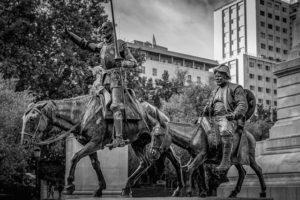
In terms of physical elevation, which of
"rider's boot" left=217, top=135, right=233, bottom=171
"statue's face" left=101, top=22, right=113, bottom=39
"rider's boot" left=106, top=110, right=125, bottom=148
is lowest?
"rider's boot" left=217, top=135, right=233, bottom=171

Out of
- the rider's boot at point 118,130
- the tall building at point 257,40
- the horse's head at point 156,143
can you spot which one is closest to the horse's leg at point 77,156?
the rider's boot at point 118,130

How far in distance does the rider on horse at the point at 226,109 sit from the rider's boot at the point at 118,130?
7.88 feet

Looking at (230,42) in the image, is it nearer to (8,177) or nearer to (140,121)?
(8,177)

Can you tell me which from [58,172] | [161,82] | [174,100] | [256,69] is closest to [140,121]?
[58,172]

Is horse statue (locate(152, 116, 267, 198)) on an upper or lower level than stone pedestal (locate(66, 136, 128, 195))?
upper

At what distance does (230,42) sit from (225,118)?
10603 cm

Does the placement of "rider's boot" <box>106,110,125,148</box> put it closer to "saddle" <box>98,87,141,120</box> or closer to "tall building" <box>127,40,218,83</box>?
"saddle" <box>98,87,141,120</box>

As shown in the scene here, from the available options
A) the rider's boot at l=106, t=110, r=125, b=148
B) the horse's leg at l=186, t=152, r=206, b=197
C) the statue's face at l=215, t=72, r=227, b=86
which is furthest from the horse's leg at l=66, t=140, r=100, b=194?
the statue's face at l=215, t=72, r=227, b=86

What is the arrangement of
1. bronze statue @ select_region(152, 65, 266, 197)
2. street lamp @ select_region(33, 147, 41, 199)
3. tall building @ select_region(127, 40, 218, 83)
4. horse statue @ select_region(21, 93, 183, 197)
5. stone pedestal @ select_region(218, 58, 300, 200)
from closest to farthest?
bronze statue @ select_region(152, 65, 266, 197)
horse statue @ select_region(21, 93, 183, 197)
street lamp @ select_region(33, 147, 41, 199)
stone pedestal @ select_region(218, 58, 300, 200)
tall building @ select_region(127, 40, 218, 83)

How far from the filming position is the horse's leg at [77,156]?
1143 centimetres

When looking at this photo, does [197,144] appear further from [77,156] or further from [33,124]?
[33,124]

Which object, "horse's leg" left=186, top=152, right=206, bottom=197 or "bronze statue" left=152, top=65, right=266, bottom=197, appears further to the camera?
"bronze statue" left=152, top=65, right=266, bottom=197

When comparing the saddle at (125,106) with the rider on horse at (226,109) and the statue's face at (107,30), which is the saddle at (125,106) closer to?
the statue's face at (107,30)

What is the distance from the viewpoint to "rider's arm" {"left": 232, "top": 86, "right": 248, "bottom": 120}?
38.6 ft
